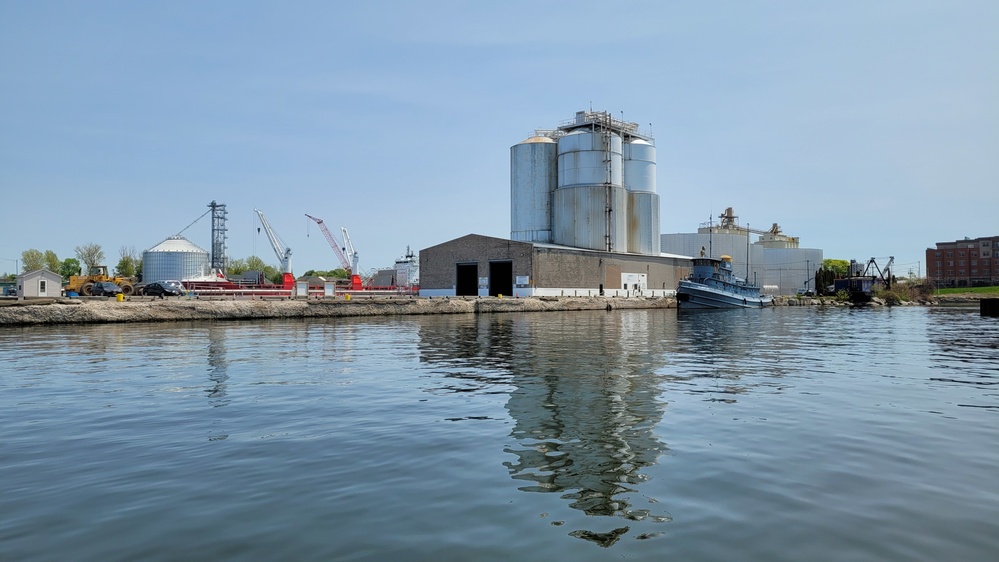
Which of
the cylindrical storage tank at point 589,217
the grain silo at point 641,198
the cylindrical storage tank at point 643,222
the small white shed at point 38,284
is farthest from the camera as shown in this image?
the grain silo at point 641,198

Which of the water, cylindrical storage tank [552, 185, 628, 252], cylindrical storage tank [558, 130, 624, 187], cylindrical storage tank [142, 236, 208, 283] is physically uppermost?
cylindrical storage tank [558, 130, 624, 187]

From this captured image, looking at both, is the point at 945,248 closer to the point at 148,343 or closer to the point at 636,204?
the point at 636,204

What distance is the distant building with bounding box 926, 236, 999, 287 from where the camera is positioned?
144000 millimetres

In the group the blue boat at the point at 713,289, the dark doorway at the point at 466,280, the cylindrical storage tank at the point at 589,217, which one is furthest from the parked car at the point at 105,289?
the blue boat at the point at 713,289

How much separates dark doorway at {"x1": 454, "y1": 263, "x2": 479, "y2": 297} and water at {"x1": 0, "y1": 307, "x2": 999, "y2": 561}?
5109 cm

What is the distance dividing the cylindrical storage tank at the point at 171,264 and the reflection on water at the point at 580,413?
96.0 m

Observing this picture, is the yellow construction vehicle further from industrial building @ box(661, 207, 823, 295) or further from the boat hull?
industrial building @ box(661, 207, 823, 295)

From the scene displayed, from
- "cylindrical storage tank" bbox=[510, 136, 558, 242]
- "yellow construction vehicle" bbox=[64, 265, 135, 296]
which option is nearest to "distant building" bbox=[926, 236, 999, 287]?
"cylindrical storage tank" bbox=[510, 136, 558, 242]

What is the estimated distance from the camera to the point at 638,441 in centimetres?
907

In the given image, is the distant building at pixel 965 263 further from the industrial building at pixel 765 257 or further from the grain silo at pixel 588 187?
the grain silo at pixel 588 187

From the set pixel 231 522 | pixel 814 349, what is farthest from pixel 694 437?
pixel 814 349

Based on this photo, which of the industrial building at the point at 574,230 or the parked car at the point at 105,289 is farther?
the industrial building at the point at 574,230

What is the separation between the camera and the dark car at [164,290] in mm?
54463

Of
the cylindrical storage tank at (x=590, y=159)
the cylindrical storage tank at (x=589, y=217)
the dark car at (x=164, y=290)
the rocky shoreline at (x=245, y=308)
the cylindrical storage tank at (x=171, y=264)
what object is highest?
the cylindrical storage tank at (x=590, y=159)
